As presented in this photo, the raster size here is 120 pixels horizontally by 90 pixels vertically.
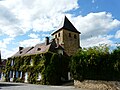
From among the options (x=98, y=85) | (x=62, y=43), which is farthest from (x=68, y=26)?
(x=98, y=85)

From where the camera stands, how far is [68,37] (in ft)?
153

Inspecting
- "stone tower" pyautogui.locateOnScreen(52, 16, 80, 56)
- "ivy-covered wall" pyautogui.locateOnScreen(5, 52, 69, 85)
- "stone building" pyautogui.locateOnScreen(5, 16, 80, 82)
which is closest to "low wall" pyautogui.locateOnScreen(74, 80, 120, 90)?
"ivy-covered wall" pyautogui.locateOnScreen(5, 52, 69, 85)

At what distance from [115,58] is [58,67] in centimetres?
1297

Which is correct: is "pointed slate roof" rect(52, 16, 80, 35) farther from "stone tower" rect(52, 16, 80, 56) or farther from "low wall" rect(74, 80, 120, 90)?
"low wall" rect(74, 80, 120, 90)

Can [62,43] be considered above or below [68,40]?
below

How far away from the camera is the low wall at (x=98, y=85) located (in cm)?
2209

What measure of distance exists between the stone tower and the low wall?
63.6 feet

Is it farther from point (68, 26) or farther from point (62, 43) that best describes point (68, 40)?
point (68, 26)

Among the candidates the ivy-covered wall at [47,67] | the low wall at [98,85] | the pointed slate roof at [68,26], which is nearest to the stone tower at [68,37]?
the pointed slate roof at [68,26]

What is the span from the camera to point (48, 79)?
3297 cm

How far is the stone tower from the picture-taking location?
45.7 meters

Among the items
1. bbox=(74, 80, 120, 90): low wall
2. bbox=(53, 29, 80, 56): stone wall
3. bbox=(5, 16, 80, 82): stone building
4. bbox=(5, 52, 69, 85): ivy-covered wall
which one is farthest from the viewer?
bbox=(53, 29, 80, 56): stone wall

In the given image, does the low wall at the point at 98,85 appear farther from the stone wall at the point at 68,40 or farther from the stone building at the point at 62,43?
the stone wall at the point at 68,40

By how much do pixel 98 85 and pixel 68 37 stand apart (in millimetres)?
23882
